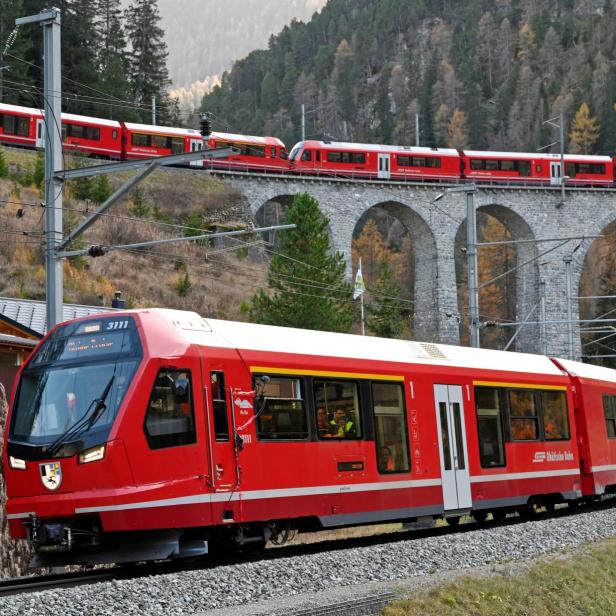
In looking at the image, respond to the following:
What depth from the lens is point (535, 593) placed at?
35.1ft

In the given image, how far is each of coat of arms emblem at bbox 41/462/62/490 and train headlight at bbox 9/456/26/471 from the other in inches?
12.8

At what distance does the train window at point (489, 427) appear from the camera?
17.2 metres

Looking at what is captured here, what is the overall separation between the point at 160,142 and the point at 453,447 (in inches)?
1899

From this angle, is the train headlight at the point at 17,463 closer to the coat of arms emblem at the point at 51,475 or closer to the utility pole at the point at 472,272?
the coat of arms emblem at the point at 51,475

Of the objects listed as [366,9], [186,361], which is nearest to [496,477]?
[186,361]

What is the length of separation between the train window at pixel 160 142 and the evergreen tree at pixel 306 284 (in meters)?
19.6

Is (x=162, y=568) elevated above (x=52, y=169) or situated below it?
below

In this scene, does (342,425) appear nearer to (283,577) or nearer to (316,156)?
(283,577)

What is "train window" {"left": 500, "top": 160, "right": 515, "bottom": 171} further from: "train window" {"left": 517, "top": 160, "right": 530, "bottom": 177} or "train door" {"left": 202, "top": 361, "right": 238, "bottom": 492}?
"train door" {"left": 202, "top": 361, "right": 238, "bottom": 492}

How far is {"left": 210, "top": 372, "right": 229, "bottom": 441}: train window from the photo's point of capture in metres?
12.2

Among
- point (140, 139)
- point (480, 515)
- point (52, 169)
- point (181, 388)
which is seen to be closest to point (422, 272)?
point (140, 139)

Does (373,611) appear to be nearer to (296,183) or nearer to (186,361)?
(186,361)

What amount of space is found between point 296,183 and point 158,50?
116 ft

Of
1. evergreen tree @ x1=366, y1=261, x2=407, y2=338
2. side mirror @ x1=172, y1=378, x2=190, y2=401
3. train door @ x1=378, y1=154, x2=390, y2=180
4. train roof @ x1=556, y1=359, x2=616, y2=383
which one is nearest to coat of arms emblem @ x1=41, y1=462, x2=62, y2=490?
side mirror @ x1=172, y1=378, x2=190, y2=401
